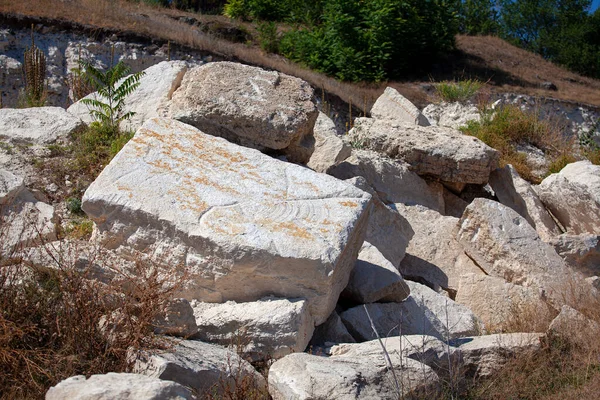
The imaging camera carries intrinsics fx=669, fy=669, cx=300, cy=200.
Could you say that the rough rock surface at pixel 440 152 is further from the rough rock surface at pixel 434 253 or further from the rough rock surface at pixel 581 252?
the rough rock surface at pixel 581 252

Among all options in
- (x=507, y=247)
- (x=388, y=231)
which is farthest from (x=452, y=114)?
(x=388, y=231)

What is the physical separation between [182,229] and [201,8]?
22.8 meters

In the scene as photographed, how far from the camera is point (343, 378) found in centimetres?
334

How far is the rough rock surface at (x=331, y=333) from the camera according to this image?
4.45m

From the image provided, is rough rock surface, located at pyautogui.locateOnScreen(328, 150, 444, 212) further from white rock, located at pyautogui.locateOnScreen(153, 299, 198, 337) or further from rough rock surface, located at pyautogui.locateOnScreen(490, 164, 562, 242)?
white rock, located at pyautogui.locateOnScreen(153, 299, 198, 337)

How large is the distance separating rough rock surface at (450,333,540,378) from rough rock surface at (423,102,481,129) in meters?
6.71

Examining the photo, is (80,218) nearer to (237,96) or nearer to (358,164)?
(237,96)

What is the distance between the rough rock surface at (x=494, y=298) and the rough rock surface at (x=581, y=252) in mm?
1230

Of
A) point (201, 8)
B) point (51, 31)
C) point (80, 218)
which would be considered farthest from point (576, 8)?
point (80, 218)

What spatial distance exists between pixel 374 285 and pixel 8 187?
9.12 feet

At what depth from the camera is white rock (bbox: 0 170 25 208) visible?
4.83 metres

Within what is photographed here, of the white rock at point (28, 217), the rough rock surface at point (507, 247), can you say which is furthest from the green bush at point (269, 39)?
the white rock at point (28, 217)

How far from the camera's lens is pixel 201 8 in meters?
25.6

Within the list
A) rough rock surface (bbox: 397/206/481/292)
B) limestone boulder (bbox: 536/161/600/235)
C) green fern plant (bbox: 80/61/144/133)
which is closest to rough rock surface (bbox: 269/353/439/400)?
rough rock surface (bbox: 397/206/481/292)
